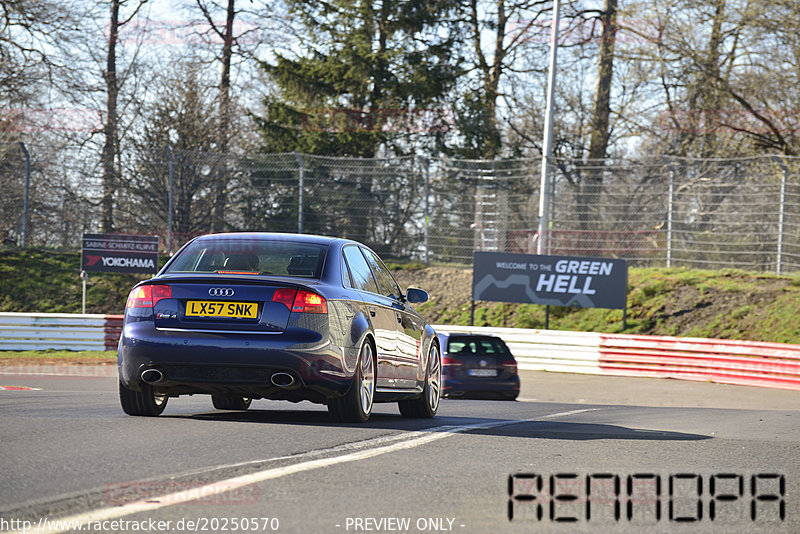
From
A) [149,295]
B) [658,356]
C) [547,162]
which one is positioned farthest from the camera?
[547,162]

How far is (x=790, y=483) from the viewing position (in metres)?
Answer: 6.64

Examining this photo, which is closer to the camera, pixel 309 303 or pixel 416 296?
pixel 309 303

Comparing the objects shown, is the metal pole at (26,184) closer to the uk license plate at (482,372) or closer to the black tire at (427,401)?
the uk license plate at (482,372)

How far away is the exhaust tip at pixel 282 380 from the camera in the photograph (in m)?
8.37

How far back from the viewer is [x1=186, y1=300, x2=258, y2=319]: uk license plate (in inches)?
331

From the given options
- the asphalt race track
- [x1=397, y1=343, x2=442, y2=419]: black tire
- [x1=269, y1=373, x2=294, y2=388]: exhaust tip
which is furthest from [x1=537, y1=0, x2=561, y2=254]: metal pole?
[x1=269, y1=373, x2=294, y2=388]: exhaust tip

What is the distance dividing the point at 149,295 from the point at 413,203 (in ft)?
73.2

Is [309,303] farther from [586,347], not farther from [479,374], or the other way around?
[586,347]

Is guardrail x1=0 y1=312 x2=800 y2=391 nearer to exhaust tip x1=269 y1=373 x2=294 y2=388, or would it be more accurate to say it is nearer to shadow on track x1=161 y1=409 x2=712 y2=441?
shadow on track x1=161 y1=409 x2=712 y2=441

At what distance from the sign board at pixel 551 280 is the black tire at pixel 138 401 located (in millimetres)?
18923

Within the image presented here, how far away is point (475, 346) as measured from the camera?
19.6 metres

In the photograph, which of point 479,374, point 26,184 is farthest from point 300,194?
point 479,374

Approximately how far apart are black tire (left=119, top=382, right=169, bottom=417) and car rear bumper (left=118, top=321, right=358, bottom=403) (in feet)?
1.27

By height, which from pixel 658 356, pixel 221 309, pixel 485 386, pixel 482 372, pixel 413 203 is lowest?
pixel 485 386
